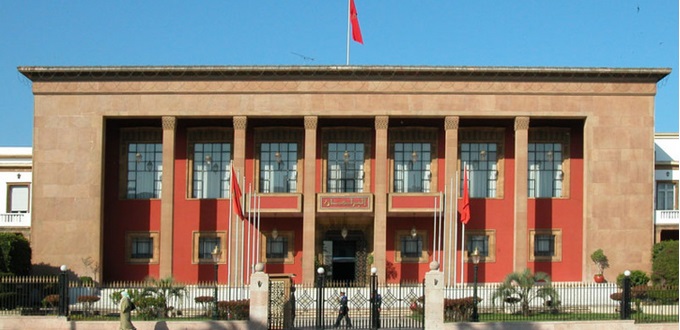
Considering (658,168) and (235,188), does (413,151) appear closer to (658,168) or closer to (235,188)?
(235,188)

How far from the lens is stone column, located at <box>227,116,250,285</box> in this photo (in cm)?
4100

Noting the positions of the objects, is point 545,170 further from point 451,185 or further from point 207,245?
point 207,245

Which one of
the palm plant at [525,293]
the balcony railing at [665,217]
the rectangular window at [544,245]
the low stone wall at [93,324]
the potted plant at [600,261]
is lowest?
the low stone wall at [93,324]

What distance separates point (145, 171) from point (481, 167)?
14515 mm

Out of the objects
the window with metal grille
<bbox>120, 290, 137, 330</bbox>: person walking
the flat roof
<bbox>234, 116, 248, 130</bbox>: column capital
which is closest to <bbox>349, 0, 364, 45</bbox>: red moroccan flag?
the flat roof

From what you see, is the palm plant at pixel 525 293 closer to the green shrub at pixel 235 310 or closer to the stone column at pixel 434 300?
the stone column at pixel 434 300

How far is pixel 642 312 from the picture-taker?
30078mm

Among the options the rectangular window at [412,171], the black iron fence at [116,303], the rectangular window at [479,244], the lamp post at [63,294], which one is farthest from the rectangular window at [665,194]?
the lamp post at [63,294]

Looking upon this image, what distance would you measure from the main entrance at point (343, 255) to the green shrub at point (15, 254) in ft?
40.2

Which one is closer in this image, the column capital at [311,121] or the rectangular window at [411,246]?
the column capital at [311,121]

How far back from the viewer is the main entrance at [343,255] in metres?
43.1

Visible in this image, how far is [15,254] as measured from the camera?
1505 inches

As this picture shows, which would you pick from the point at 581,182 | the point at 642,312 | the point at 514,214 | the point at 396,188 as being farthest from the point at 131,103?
the point at 642,312

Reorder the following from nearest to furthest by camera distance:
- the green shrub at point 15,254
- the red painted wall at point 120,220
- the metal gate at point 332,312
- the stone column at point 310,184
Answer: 1. the metal gate at point 332,312
2. the green shrub at point 15,254
3. the stone column at point 310,184
4. the red painted wall at point 120,220
